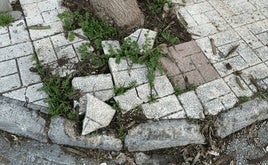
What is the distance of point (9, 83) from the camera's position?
3455 millimetres

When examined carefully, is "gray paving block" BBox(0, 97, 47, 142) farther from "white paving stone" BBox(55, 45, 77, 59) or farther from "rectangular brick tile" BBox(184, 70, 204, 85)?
"rectangular brick tile" BBox(184, 70, 204, 85)

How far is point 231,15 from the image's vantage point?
169 inches

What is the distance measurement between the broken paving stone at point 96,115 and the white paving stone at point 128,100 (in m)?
0.13

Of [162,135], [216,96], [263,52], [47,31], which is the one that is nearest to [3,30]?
[47,31]

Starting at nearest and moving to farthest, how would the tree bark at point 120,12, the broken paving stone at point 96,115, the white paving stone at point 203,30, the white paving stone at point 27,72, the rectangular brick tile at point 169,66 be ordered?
the broken paving stone at point 96,115
the white paving stone at point 27,72
the rectangular brick tile at point 169,66
the tree bark at point 120,12
the white paving stone at point 203,30

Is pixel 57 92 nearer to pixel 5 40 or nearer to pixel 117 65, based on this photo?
pixel 117 65

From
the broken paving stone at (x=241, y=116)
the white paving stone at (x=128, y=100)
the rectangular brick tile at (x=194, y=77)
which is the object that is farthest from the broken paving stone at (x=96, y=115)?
the broken paving stone at (x=241, y=116)

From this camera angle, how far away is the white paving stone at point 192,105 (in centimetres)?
332

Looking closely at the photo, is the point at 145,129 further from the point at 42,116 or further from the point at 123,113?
the point at 42,116

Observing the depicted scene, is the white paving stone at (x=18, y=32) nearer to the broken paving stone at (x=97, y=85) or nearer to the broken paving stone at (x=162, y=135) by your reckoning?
the broken paving stone at (x=97, y=85)

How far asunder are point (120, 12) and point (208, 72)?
4.12 feet

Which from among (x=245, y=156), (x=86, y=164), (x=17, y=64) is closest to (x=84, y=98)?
(x=86, y=164)

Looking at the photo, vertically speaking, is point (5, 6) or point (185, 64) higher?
point (5, 6)

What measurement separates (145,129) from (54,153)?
36.8 inches
